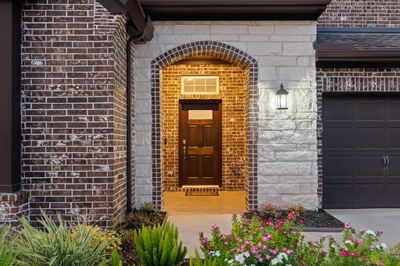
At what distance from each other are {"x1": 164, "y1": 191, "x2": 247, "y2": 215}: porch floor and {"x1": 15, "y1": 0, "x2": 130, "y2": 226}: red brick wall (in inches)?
87.8

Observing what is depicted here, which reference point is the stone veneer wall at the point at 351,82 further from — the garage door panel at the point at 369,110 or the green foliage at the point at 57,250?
the green foliage at the point at 57,250

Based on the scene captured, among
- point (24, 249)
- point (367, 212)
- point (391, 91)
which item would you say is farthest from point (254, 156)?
point (24, 249)

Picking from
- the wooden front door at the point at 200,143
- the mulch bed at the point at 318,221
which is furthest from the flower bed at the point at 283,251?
the wooden front door at the point at 200,143

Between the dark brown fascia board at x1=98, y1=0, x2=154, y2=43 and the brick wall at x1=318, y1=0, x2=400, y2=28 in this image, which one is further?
the brick wall at x1=318, y1=0, x2=400, y2=28

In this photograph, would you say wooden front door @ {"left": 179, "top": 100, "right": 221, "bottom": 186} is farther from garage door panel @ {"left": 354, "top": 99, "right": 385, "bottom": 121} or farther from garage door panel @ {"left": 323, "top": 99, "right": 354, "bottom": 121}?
garage door panel @ {"left": 354, "top": 99, "right": 385, "bottom": 121}

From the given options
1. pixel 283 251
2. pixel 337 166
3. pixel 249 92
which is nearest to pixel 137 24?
pixel 249 92

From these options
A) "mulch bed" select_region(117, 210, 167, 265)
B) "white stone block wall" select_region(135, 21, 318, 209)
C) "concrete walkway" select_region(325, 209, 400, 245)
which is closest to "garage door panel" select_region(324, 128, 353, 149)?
"white stone block wall" select_region(135, 21, 318, 209)

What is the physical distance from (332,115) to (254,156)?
1872 mm

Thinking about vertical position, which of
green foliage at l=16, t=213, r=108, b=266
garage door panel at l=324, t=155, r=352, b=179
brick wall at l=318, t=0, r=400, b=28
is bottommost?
Answer: green foliage at l=16, t=213, r=108, b=266

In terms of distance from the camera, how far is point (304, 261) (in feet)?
10.3

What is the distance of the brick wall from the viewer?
8.23 m

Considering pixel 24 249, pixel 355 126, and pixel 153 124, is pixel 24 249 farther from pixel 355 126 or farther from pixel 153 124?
pixel 355 126

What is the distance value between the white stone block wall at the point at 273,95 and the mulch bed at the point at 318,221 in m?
0.31

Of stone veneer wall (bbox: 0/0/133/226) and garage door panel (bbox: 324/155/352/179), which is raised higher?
stone veneer wall (bbox: 0/0/133/226)
